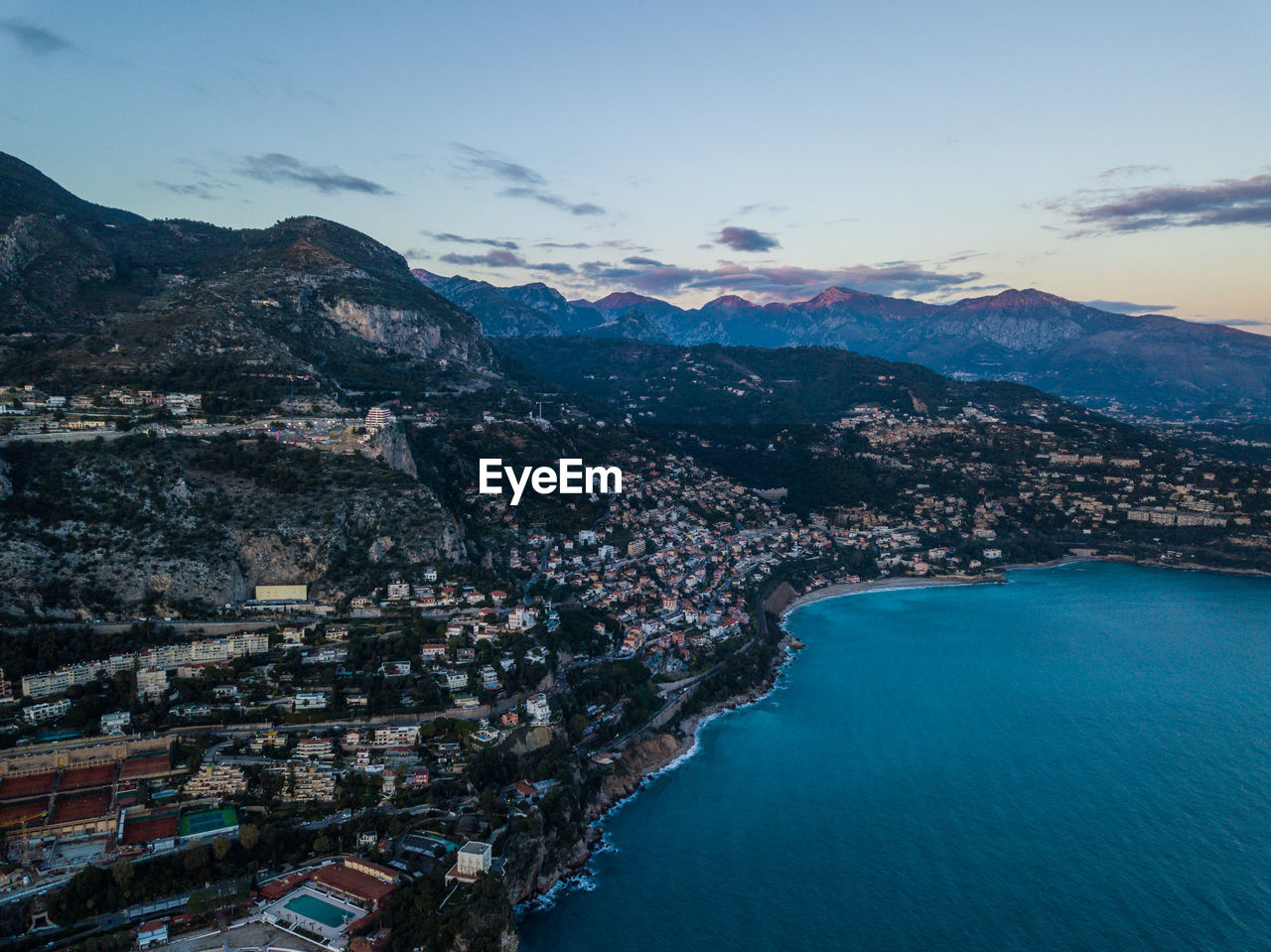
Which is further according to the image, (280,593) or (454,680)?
(280,593)

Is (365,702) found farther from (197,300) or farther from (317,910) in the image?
(197,300)

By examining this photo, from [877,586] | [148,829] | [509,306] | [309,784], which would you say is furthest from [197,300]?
[509,306]

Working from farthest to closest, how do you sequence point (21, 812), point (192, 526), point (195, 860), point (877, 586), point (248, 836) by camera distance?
1. point (877, 586)
2. point (192, 526)
3. point (248, 836)
4. point (21, 812)
5. point (195, 860)

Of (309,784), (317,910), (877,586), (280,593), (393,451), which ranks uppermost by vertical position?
(393,451)

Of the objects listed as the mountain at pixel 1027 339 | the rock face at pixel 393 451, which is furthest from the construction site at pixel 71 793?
the mountain at pixel 1027 339

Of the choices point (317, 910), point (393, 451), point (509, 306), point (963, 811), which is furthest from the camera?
point (509, 306)

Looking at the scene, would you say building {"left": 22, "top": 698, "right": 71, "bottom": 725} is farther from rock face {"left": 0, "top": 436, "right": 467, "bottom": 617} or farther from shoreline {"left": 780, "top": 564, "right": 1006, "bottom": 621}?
shoreline {"left": 780, "top": 564, "right": 1006, "bottom": 621}

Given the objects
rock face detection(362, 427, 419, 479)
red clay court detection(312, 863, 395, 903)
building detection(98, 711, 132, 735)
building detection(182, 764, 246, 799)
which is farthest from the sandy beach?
building detection(98, 711, 132, 735)
